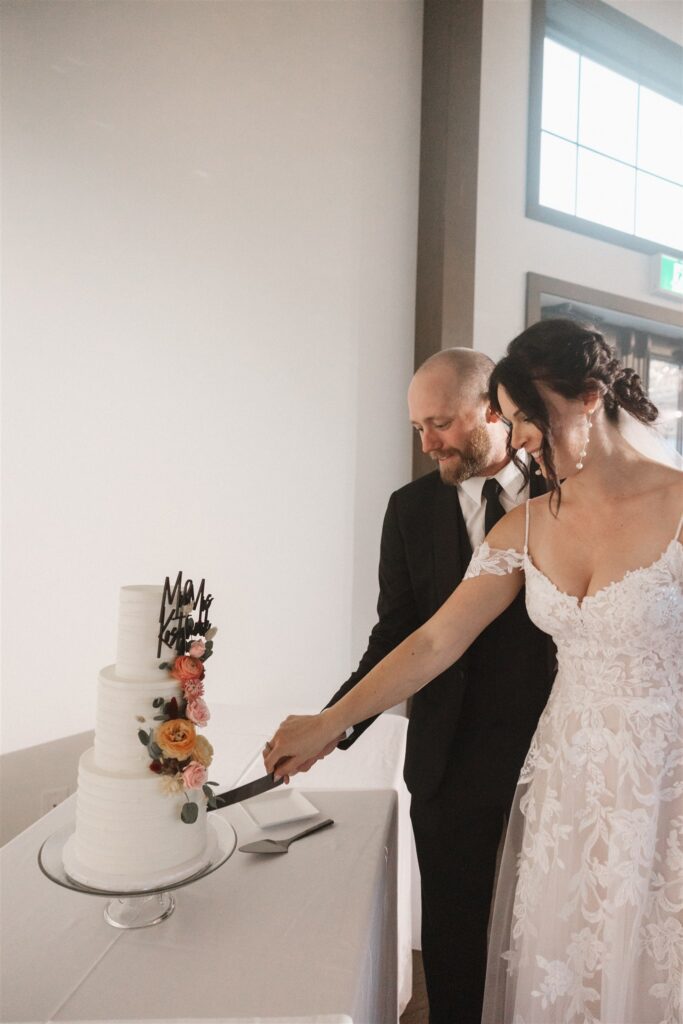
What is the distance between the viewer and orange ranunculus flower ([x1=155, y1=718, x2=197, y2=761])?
973 mm

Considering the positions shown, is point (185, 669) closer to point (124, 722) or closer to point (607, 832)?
point (124, 722)

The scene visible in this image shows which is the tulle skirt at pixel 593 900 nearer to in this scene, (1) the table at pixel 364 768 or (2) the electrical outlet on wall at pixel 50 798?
(1) the table at pixel 364 768

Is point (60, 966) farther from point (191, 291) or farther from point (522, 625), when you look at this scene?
point (191, 291)

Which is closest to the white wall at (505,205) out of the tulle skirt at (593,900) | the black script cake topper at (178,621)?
the tulle skirt at (593,900)

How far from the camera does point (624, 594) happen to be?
3.90 feet

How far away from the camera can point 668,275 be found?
379cm

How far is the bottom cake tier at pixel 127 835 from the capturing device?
946mm

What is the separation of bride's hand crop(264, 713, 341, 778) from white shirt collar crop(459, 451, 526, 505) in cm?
67

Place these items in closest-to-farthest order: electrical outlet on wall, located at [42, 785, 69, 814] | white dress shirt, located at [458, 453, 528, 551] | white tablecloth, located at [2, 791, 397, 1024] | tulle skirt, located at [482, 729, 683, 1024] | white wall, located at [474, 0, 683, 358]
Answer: white tablecloth, located at [2, 791, 397, 1024]
tulle skirt, located at [482, 729, 683, 1024]
white dress shirt, located at [458, 453, 528, 551]
electrical outlet on wall, located at [42, 785, 69, 814]
white wall, located at [474, 0, 683, 358]

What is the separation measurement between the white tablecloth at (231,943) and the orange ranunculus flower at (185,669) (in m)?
0.38

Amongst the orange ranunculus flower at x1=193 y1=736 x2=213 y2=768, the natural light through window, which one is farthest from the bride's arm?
the natural light through window

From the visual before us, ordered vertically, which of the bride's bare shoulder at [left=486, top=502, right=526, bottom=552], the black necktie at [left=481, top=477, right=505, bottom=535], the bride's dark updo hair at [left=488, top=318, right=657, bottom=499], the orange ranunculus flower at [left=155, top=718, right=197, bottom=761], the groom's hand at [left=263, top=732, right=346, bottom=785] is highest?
the bride's dark updo hair at [left=488, top=318, right=657, bottom=499]

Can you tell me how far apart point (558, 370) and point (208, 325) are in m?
1.69

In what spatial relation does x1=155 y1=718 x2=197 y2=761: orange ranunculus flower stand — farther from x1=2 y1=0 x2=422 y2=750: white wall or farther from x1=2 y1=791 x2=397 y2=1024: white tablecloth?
x1=2 y1=0 x2=422 y2=750: white wall
